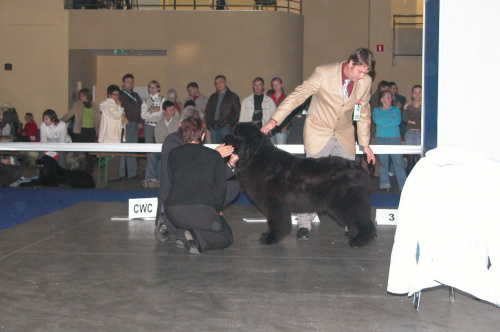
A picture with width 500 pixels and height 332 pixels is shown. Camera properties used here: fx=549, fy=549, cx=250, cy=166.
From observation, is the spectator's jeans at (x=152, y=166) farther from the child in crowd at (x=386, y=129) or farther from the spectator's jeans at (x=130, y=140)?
the child in crowd at (x=386, y=129)

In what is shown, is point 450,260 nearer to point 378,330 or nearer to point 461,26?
point 378,330

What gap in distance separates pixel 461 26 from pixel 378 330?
72.4 inches

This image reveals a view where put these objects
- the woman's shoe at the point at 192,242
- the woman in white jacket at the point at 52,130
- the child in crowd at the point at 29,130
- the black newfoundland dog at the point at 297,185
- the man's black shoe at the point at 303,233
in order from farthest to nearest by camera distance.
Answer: the child in crowd at the point at 29,130 < the woman in white jacket at the point at 52,130 < the man's black shoe at the point at 303,233 < the black newfoundland dog at the point at 297,185 < the woman's shoe at the point at 192,242

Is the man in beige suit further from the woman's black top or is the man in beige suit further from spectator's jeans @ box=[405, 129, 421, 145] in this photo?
spectator's jeans @ box=[405, 129, 421, 145]

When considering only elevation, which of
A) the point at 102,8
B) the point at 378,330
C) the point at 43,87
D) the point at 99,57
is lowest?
the point at 378,330

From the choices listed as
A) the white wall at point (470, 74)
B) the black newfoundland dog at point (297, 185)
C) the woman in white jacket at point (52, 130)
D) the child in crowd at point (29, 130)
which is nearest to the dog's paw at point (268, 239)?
the black newfoundland dog at point (297, 185)

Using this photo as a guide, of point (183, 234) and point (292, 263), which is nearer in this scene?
point (292, 263)

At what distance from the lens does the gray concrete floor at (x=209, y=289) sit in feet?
9.00

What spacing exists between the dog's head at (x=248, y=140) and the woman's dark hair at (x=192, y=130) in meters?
0.28

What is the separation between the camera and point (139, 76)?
1551 cm

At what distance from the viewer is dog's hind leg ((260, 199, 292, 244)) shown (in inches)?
175

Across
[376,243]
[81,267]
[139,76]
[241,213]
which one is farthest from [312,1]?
[81,267]

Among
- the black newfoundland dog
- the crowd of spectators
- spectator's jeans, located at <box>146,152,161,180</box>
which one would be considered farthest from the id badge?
spectator's jeans, located at <box>146,152,161,180</box>

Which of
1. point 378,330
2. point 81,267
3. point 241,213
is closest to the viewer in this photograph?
point 378,330
